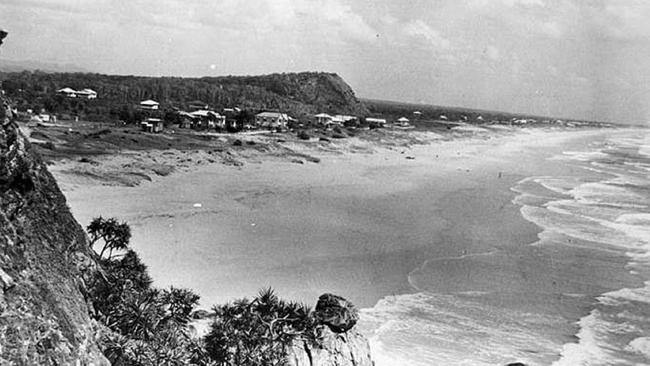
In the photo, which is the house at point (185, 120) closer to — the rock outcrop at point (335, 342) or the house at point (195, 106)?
the house at point (195, 106)

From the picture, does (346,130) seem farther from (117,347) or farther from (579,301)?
(117,347)

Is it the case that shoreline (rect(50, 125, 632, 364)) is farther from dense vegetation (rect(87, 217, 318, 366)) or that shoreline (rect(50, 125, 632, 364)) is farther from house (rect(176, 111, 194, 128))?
house (rect(176, 111, 194, 128))

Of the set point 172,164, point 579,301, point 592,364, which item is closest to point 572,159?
point 172,164

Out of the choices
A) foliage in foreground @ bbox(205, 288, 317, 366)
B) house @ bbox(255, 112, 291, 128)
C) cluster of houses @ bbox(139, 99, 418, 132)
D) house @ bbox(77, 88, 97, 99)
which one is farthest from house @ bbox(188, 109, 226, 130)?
foliage in foreground @ bbox(205, 288, 317, 366)

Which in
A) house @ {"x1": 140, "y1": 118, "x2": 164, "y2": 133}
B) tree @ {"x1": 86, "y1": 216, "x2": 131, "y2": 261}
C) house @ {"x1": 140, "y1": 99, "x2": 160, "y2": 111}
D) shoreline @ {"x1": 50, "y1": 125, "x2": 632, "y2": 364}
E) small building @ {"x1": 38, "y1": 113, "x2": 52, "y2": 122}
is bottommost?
shoreline @ {"x1": 50, "y1": 125, "x2": 632, "y2": 364}

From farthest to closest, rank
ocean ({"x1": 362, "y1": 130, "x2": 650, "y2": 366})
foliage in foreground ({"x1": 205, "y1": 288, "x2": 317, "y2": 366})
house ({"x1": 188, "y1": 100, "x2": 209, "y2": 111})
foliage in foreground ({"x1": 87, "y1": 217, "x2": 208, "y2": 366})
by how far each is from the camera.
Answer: house ({"x1": 188, "y1": 100, "x2": 209, "y2": 111}), ocean ({"x1": 362, "y1": 130, "x2": 650, "y2": 366}), foliage in foreground ({"x1": 205, "y1": 288, "x2": 317, "y2": 366}), foliage in foreground ({"x1": 87, "y1": 217, "x2": 208, "y2": 366})

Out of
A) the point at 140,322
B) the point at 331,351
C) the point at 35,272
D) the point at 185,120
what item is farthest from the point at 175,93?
the point at 35,272

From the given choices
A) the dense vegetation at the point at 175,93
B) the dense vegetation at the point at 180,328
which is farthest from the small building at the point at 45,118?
the dense vegetation at the point at 180,328
